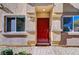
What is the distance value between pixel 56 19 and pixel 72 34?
1.25ft

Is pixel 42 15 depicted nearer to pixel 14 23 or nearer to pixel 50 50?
pixel 14 23

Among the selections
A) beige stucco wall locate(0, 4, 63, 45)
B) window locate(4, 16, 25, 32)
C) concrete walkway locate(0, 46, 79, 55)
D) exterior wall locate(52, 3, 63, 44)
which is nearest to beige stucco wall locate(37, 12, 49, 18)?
beige stucco wall locate(0, 4, 63, 45)

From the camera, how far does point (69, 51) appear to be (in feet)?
10.2

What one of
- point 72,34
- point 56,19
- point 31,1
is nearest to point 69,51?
point 72,34

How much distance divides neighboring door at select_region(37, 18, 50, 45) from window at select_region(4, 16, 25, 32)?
11.1 inches

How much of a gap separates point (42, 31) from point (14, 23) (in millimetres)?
515

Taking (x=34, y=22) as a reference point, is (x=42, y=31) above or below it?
below

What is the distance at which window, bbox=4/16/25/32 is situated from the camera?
3117 millimetres

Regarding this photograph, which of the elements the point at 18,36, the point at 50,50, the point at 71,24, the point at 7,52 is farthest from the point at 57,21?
the point at 7,52

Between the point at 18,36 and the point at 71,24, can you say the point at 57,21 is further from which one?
the point at 18,36

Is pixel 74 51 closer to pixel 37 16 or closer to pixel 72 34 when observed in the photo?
pixel 72 34

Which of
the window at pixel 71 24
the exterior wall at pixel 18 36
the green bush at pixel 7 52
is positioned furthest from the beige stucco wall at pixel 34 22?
the green bush at pixel 7 52

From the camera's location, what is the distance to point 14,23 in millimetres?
3139

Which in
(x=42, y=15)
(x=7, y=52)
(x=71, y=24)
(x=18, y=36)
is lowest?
(x=7, y=52)
